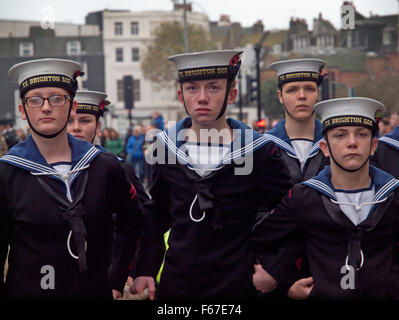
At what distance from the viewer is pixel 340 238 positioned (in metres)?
4.60

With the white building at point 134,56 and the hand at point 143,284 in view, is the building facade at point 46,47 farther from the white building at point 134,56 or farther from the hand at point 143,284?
the hand at point 143,284

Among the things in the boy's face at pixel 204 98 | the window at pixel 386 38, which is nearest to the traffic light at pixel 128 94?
the boy's face at pixel 204 98

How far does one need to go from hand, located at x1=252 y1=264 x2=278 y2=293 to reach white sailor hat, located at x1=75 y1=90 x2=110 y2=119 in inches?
114

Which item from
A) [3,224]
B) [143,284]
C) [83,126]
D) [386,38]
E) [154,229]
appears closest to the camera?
[3,224]

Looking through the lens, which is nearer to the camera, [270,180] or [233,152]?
[233,152]

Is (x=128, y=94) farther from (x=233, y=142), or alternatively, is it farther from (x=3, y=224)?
(x=3, y=224)

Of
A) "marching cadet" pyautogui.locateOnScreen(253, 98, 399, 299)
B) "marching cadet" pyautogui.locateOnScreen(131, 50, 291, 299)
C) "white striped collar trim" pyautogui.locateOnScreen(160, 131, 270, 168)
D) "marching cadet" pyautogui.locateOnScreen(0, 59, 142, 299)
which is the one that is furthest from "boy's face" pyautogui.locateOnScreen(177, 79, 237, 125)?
"marching cadet" pyautogui.locateOnScreen(253, 98, 399, 299)

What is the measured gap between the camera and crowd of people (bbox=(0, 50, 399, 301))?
14.5 feet

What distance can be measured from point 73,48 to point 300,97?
2940 inches

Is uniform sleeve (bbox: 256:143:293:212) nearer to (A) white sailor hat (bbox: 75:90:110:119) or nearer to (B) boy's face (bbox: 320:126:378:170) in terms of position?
(B) boy's face (bbox: 320:126:378:170)

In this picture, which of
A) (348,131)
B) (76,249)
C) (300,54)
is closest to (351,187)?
(348,131)

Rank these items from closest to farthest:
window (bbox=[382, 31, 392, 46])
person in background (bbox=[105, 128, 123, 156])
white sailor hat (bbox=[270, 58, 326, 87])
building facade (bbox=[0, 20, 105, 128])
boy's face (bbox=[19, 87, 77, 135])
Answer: boy's face (bbox=[19, 87, 77, 135]) → white sailor hat (bbox=[270, 58, 326, 87]) → person in background (bbox=[105, 128, 123, 156]) → window (bbox=[382, 31, 392, 46]) → building facade (bbox=[0, 20, 105, 128])

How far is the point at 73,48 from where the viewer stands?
3110 inches

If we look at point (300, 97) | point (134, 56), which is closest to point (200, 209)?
point (300, 97)
